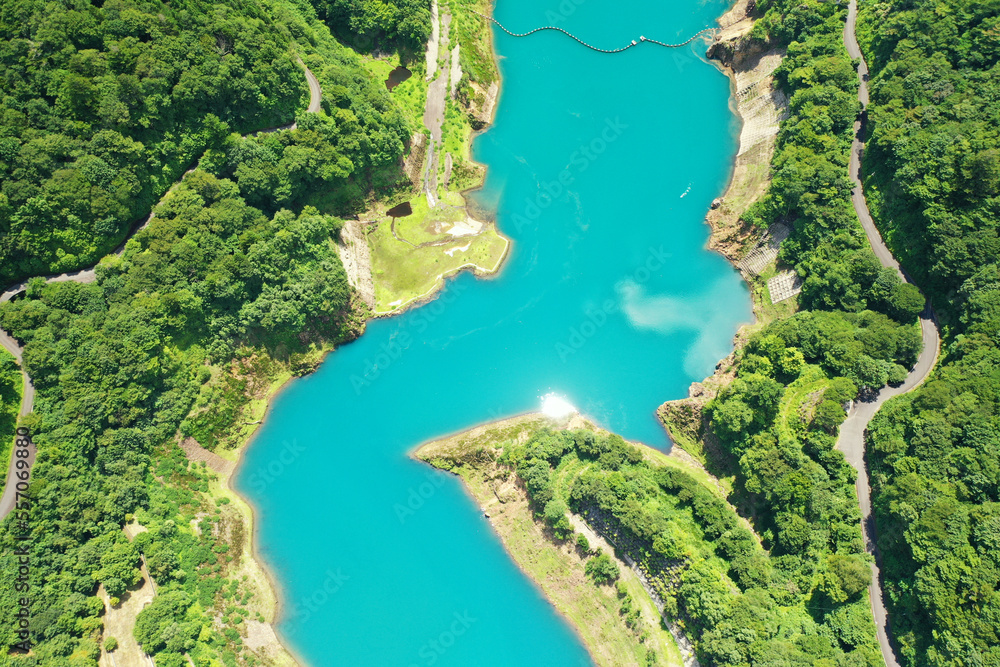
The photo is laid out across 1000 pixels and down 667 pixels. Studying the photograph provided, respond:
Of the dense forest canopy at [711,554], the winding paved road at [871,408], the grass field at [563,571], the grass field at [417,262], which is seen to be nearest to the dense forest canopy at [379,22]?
the grass field at [417,262]

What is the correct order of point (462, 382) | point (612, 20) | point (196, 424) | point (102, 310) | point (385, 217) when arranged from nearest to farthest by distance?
point (102, 310), point (196, 424), point (462, 382), point (385, 217), point (612, 20)

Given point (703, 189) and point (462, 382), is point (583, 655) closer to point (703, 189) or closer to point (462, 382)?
point (462, 382)

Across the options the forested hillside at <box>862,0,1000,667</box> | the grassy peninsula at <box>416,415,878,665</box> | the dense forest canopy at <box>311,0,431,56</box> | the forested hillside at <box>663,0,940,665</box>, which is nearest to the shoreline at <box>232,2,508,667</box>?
the dense forest canopy at <box>311,0,431,56</box>

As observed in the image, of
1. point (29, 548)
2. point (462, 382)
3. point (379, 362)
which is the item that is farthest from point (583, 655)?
point (29, 548)
